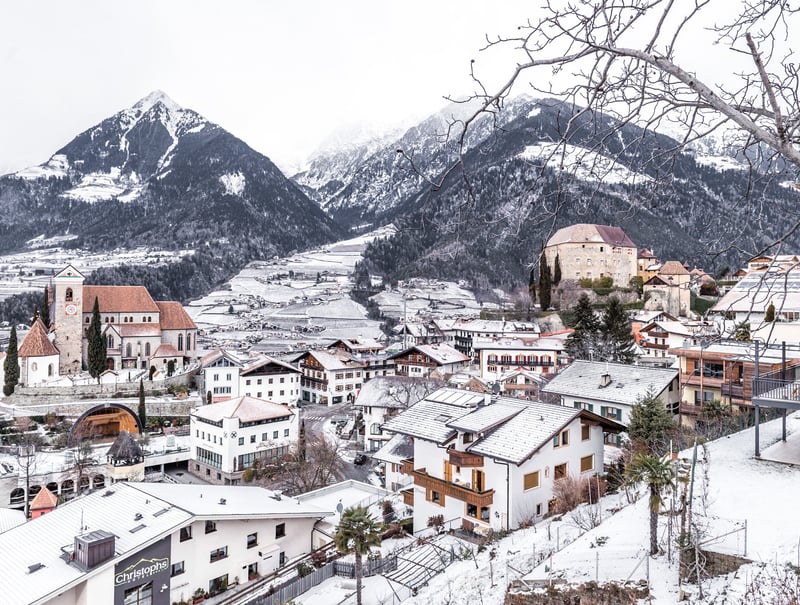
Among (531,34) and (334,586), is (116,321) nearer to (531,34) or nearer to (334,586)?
(334,586)

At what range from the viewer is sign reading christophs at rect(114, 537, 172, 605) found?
46.1 feet

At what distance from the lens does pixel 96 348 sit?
50.8 metres

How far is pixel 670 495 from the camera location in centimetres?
982

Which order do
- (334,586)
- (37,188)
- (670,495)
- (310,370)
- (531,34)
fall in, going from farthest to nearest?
(37,188)
(310,370)
(334,586)
(670,495)
(531,34)

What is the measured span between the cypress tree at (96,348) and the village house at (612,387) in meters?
42.3

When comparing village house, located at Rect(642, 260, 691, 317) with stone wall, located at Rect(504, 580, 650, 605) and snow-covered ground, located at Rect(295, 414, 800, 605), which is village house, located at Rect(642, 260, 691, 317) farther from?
stone wall, located at Rect(504, 580, 650, 605)

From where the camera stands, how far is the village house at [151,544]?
1339cm

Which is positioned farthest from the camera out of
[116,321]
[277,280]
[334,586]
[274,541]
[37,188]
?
[37,188]

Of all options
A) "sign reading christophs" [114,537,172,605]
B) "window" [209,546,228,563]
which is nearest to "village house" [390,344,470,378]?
"window" [209,546,228,563]

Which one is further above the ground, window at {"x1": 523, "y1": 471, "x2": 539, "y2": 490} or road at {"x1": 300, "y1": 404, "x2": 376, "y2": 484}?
window at {"x1": 523, "y1": 471, "x2": 539, "y2": 490}

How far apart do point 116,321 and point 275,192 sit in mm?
142665

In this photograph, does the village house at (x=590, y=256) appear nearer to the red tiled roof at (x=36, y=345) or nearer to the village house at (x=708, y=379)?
the village house at (x=708, y=379)

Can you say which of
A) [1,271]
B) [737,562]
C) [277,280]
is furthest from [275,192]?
[737,562]

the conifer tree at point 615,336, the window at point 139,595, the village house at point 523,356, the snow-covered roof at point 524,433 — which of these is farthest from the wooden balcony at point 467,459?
the village house at point 523,356
